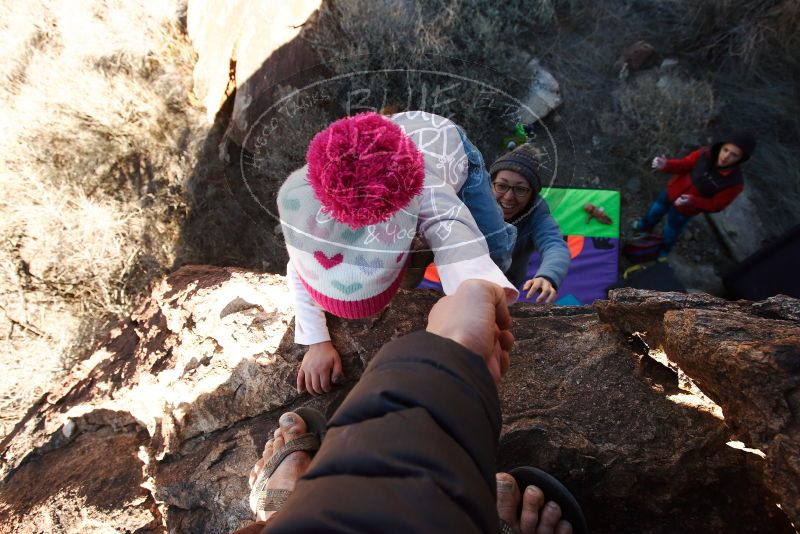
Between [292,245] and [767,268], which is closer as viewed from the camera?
[292,245]

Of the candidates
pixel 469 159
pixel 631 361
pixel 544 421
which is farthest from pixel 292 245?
pixel 631 361

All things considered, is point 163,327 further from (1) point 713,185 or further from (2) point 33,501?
(1) point 713,185

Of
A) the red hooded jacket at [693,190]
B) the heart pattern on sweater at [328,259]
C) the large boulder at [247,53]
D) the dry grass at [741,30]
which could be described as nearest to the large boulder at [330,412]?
the heart pattern on sweater at [328,259]

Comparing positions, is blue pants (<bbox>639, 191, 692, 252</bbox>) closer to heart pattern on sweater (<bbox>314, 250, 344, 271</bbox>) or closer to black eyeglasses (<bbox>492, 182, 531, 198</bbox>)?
black eyeglasses (<bbox>492, 182, 531, 198</bbox>)

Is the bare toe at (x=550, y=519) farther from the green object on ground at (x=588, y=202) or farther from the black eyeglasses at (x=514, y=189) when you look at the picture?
the green object on ground at (x=588, y=202)

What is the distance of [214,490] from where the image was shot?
155 centimetres

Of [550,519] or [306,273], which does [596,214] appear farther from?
[306,273]

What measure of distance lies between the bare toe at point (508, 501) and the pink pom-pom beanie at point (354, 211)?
67 cm

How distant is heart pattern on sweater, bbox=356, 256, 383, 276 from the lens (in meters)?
1.08

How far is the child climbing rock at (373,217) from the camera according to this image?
2.85ft

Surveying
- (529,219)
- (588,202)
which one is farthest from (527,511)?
(588,202)

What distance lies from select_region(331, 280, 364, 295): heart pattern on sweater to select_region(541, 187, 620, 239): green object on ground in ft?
9.09

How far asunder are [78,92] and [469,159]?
2791mm

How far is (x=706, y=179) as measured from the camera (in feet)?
9.87
